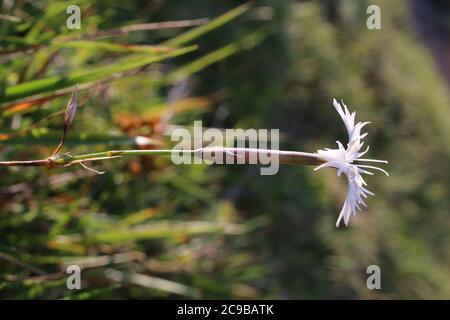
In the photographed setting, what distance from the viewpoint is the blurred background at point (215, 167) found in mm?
995

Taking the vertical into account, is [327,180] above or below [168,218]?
above

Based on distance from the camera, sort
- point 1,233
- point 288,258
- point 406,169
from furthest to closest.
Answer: point 406,169, point 288,258, point 1,233

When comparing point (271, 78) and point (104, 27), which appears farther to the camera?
point (271, 78)

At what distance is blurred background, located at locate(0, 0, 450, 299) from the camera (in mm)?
995

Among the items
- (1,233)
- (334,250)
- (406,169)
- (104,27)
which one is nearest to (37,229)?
(1,233)

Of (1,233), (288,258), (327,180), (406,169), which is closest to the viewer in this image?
(1,233)

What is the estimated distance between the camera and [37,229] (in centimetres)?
107

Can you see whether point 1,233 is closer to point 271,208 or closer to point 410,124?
point 271,208

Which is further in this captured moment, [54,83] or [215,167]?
[215,167]

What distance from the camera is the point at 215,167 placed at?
5.66 feet

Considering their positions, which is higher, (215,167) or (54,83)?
(215,167)

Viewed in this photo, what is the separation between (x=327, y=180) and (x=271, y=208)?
0.83ft

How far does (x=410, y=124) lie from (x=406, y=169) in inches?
8.7
